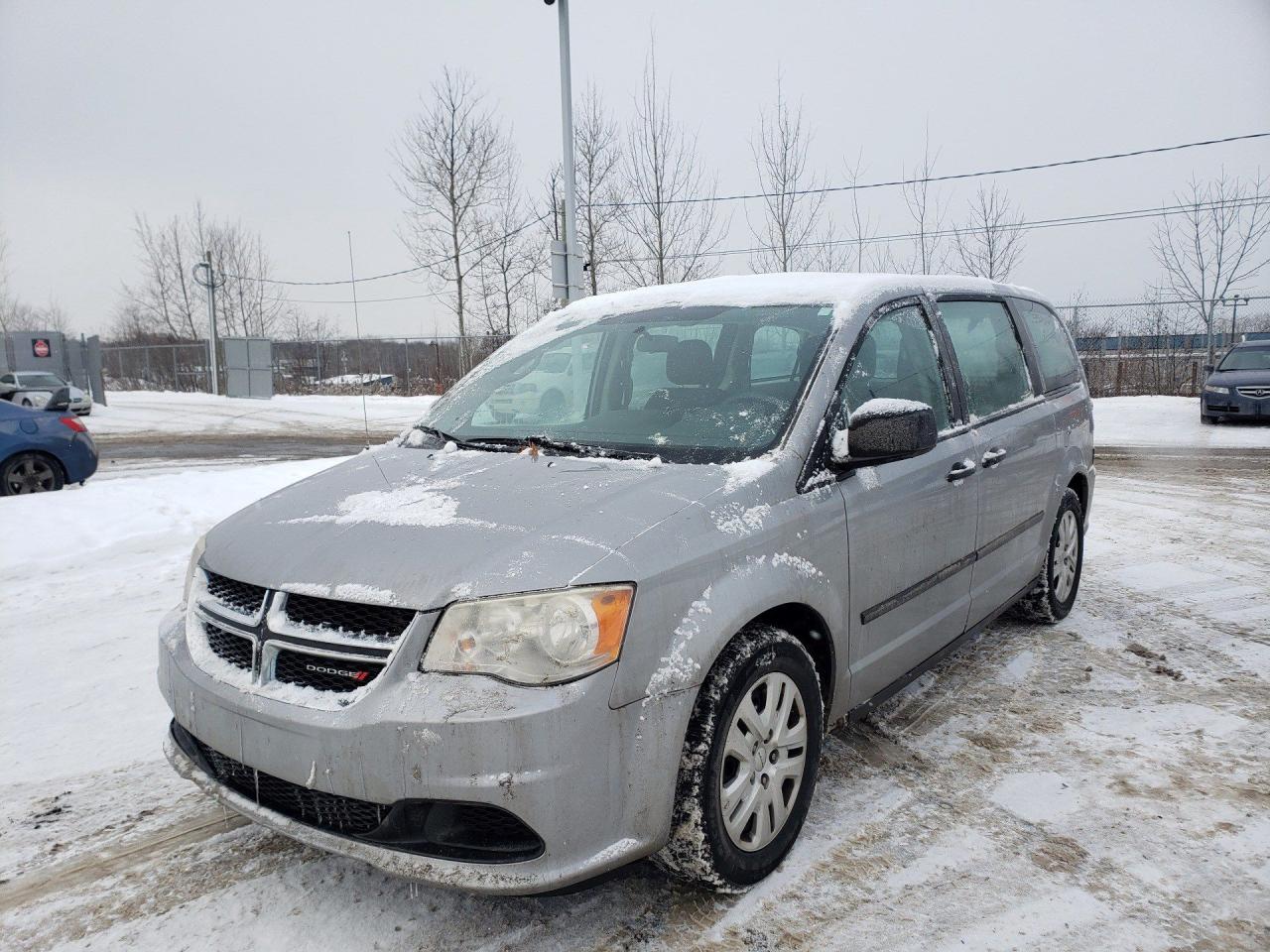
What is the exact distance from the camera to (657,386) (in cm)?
323

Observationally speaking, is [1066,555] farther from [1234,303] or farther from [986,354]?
[1234,303]

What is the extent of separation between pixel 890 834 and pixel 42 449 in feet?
31.6

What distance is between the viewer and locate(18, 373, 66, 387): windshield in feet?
73.7

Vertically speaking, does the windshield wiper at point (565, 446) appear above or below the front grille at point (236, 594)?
above

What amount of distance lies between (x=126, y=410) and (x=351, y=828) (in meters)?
29.2

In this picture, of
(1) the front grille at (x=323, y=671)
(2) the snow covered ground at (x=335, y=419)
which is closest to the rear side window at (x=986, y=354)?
(1) the front grille at (x=323, y=671)

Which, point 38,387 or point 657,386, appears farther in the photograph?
point 38,387

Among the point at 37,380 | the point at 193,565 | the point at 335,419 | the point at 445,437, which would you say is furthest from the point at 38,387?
the point at 193,565

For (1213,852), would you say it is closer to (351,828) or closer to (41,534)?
(351,828)

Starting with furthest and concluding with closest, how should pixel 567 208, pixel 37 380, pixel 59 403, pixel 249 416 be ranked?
1. pixel 249 416
2. pixel 37 380
3. pixel 567 208
4. pixel 59 403

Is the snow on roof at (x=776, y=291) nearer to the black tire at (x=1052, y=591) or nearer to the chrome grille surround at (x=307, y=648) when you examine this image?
the black tire at (x=1052, y=591)

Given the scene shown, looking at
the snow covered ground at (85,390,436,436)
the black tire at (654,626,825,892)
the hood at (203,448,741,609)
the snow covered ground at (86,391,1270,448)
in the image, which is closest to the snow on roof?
the hood at (203,448,741,609)

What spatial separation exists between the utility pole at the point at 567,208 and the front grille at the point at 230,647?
10.3 meters

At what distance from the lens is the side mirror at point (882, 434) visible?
8.82 ft
